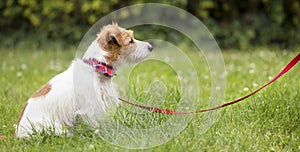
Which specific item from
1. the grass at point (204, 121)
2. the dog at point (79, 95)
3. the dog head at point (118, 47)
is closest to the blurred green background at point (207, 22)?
the grass at point (204, 121)

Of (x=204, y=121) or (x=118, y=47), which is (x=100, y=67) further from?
(x=204, y=121)

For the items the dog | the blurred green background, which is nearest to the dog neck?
the dog

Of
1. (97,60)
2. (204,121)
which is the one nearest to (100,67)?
(97,60)

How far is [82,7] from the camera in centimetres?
824

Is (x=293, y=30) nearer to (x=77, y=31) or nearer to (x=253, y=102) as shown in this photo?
(x=77, y=31)

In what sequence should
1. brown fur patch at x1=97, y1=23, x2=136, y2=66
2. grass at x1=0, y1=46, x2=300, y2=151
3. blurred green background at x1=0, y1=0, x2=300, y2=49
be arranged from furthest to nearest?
1. blurred green background at x1=0, y1=0, x2=300, y2=49
2. brown fur patch at x1=97, y1=23, x2=136, y2=66
3. grass at x1=0, y1=46, x2=300, y2=151

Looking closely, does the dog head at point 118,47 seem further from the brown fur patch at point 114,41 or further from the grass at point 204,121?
the grass at point 204,121

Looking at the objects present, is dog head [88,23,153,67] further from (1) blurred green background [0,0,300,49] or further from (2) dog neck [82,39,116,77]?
(1) blurred green background [0,0,300,49]

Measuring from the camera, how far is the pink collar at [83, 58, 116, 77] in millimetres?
3086

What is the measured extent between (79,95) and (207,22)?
6298 mm

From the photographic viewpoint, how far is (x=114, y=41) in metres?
3.19

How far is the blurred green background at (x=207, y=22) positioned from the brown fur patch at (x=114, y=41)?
5.27 m

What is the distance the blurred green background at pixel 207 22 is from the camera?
863 cm

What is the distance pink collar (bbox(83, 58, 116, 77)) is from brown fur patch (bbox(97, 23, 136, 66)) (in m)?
0.06
